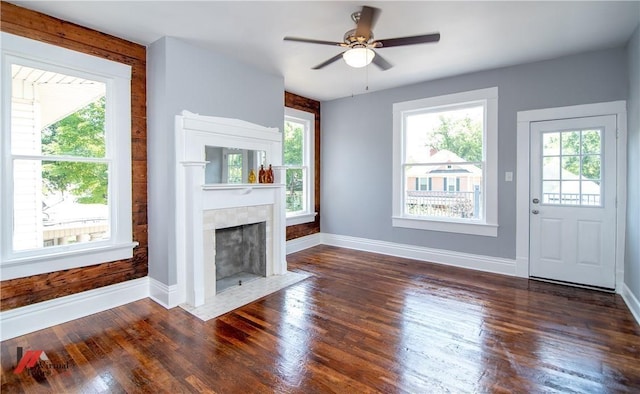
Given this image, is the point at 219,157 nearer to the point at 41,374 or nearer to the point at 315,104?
the point at 41,374

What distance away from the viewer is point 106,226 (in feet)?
10.2

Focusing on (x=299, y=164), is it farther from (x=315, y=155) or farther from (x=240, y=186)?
(x=240, y=186)

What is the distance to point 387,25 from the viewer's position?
9.46ft

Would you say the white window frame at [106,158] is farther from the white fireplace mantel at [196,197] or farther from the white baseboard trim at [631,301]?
the white baseboard trim at [631,301]

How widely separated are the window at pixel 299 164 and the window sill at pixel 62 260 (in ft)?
8.48

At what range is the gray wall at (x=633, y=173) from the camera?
2926mm

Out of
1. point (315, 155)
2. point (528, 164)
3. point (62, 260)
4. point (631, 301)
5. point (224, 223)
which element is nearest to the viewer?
point (62, 260)

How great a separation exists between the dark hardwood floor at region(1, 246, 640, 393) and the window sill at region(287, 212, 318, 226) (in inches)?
74.4

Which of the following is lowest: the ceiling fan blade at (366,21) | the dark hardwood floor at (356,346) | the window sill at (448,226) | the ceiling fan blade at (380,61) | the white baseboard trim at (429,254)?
the dark hardwood floor at (356,346)

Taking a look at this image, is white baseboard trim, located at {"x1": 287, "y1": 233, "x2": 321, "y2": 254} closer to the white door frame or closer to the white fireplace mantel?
the white fireplace mantel


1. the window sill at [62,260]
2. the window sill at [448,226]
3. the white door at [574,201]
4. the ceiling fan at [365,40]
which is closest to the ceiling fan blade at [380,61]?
the ceiling fan at [365,40]

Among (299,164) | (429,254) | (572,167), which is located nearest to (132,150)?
(299,164)

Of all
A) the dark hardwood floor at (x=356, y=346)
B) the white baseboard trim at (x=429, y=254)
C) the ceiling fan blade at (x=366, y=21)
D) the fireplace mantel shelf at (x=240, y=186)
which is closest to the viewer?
the dark hardwood floor at (x=356, y=346)

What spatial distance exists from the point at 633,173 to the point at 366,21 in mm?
3034
